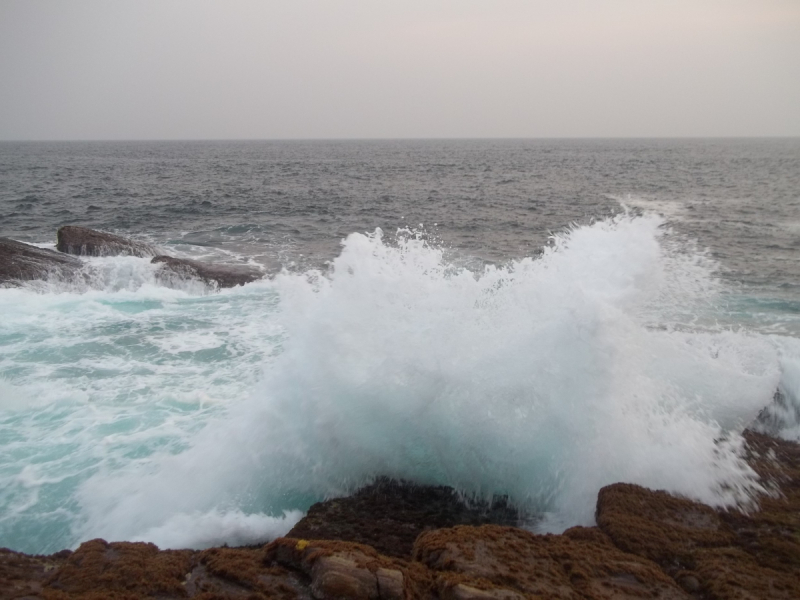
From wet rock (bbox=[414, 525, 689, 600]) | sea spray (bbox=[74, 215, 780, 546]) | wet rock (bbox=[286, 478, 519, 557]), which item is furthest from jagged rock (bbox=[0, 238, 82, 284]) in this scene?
wet rock (bbox=[414, 525, 689, 600])

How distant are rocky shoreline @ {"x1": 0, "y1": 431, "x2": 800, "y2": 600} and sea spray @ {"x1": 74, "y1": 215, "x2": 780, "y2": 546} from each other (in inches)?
20.5

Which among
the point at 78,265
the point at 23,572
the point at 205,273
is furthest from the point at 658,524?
the point at 78,265

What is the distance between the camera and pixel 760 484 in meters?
4.52

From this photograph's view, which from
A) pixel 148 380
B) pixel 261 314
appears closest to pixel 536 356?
pixel 148 380

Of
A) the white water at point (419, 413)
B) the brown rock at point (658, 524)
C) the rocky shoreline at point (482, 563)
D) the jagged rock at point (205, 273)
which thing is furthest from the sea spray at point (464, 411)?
the jagged rock at point (205, 273)

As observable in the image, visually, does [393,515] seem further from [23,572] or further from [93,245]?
[93,245]

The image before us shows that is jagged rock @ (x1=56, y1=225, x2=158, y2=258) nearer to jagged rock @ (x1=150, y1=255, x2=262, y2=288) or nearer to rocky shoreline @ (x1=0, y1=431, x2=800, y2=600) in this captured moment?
jagged rock @ (x1=150, y1=255, x2=262, y2=288)

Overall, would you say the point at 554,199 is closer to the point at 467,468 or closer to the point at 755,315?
the point at 755,315

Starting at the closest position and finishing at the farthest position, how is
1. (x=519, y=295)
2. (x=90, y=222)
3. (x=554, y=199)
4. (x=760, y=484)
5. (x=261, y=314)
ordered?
(x=760, y=484) → (x=519, y=295) → (x=261, y=314) → (x=90, y=222) → (x=554, y=199)

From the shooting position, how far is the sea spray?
4.79 m

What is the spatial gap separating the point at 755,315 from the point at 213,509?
38.3 ft

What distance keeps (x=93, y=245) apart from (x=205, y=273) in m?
4.14

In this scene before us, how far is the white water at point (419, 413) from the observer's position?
4793mm

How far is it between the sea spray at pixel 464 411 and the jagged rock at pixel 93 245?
1100 centimetres
